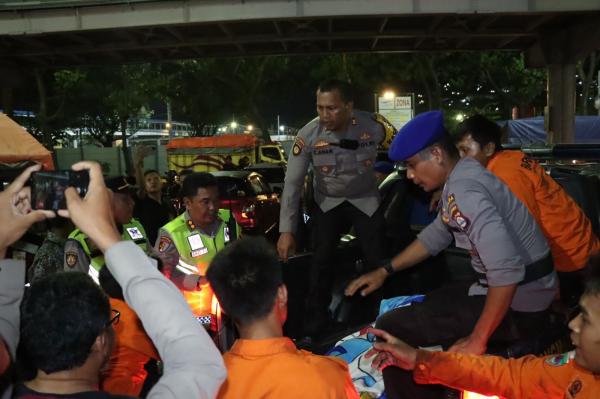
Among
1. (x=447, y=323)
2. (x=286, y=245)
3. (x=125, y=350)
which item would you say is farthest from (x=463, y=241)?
(x=125, y=350)

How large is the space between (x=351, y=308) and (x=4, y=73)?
65.4ft

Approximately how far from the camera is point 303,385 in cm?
201

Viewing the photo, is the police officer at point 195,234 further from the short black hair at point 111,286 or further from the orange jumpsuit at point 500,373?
the orange jumpsuit at point 500,373

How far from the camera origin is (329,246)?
14.5 feet

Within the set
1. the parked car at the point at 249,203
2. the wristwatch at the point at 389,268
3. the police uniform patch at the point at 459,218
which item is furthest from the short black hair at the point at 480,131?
the parked car at the point at 249,203

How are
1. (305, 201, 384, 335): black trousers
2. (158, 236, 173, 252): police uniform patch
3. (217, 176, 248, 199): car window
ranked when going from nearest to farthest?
(305, 201, 384, 335): black trousers
(158, 236, 173, 252): police uniform patch
(217, 176, 248, 199): car window

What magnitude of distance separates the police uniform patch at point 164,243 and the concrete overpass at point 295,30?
12079mm

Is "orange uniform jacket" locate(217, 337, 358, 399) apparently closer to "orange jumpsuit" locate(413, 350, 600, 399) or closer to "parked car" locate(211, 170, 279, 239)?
"orange jumpsuit" locate(413, 350, 600, 399)

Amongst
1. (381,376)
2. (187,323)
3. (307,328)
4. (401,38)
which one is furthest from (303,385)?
(401,38)

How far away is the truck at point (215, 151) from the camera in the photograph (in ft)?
103

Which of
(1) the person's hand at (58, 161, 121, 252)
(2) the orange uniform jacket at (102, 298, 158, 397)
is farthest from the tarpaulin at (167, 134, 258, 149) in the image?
(1) the person's hand at (58, 161, 121, 252)

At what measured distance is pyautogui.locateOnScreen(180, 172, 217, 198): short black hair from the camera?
15.2ft

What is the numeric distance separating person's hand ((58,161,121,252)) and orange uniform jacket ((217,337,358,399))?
2.49ft

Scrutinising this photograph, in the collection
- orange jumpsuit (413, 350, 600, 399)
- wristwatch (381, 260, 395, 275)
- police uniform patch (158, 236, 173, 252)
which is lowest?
orange jumpsuit (413, 350, 600, 399)
